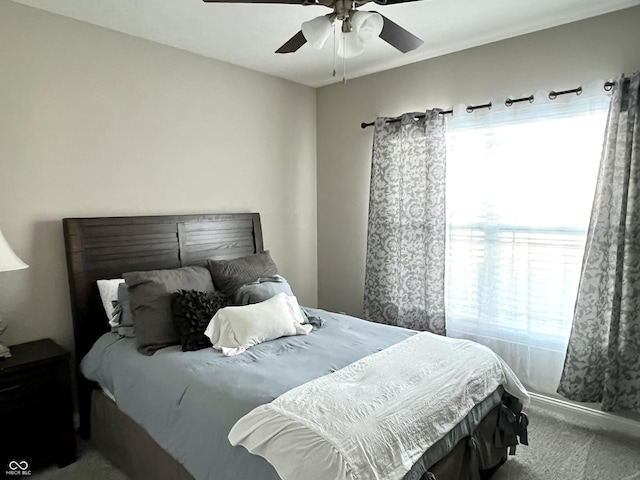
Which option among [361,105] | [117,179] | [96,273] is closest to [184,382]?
[96,273]

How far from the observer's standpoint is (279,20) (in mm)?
2645

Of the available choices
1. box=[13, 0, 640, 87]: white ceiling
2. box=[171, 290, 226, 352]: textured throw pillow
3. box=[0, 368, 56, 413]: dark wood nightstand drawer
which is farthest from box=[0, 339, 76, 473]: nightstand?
box=[13, 0, 640, 87]: white ceiling

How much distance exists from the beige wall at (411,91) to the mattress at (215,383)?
157 cm

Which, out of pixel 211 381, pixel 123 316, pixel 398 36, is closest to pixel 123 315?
pixel 123 316

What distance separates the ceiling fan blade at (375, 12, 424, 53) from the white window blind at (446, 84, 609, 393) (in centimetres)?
121

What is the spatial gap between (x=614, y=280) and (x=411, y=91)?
204cm

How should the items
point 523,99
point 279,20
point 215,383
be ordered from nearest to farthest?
1. point 215,383
2. point 279,20
3. point 523,99

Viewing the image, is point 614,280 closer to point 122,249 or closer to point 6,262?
point 122,249

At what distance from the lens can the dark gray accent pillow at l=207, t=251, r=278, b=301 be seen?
2904 mm

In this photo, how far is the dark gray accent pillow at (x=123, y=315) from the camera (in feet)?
8.14

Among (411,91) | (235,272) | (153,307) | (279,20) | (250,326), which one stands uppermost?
(279,20)

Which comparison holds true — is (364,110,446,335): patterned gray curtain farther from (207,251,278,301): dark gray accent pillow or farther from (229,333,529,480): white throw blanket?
(229,333,529,480): white throw blanket

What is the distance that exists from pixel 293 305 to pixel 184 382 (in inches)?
35.6

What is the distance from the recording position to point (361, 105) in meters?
3.85
